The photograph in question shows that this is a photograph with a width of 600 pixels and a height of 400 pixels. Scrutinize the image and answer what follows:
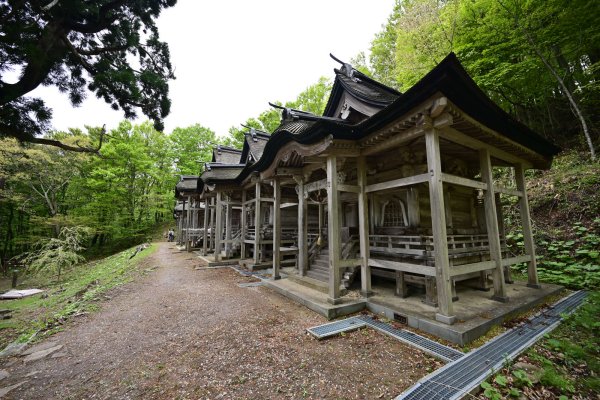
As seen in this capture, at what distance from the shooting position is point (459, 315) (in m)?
4.81

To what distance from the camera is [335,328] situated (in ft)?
15.7

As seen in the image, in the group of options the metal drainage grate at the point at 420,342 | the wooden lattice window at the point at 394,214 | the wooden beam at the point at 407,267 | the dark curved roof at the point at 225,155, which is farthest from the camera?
the dark curved roof at the point at 225,155

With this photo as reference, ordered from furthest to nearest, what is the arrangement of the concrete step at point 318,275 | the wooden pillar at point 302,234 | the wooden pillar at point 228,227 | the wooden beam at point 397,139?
1. the wooden pillar at point 228,227
2. the wooden pillar at point 302,234
3. the concrete step at point 318,275
4. the wooden beam at point 397,139

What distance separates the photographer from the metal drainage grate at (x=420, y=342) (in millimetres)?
3680

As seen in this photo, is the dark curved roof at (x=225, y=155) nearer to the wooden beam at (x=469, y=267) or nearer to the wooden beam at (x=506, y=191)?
the wooden beam at (x=506, y=191)

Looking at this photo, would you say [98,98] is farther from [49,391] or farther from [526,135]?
[526,135]

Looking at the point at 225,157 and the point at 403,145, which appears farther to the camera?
the point at 225,157

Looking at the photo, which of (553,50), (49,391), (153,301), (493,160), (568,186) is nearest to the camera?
(49,391)

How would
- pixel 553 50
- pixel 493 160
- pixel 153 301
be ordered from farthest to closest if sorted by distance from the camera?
pixel 553 50
pixel 493 160
pixel 153 301

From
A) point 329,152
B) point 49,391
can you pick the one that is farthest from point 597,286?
point 49,391

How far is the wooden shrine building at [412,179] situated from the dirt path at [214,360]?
162 centimetres

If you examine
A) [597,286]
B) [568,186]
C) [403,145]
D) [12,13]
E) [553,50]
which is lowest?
[597,286]

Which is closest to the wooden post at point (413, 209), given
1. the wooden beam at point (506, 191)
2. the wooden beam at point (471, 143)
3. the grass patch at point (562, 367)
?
the wooden beam at point (471, 143)

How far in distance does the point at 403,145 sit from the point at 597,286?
268 inches
